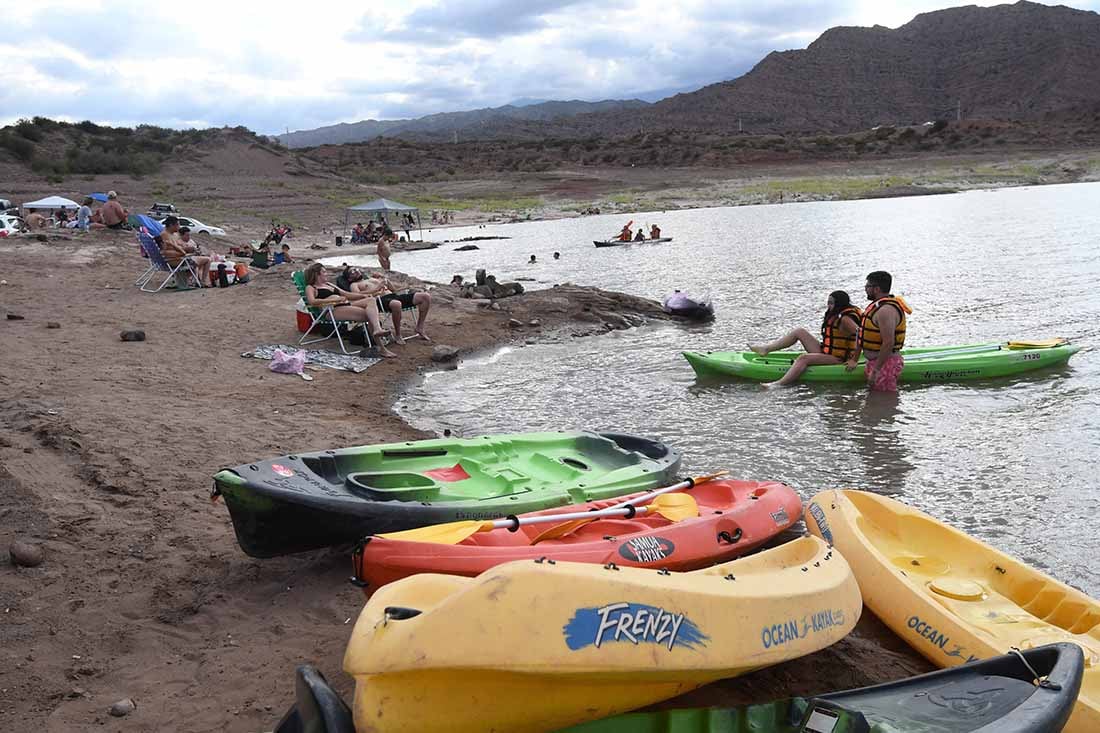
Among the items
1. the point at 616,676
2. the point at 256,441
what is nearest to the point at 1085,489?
the point at 616,676

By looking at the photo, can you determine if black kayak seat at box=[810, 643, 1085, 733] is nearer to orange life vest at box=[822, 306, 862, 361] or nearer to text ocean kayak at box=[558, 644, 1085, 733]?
text ocean kayak at box=[558, 644, 1085, 733]

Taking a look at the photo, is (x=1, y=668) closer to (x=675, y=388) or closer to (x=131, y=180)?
(x=675, y=388)

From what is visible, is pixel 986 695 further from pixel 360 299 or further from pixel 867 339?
pixel 360 299

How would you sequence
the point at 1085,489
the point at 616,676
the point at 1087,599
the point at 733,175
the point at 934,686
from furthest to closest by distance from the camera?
the point at 733,175 → the point at 1085,489 → the point at 1087,599 → the point at 934,686 → the point at 616,676

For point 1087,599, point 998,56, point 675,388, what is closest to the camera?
point 1087,599

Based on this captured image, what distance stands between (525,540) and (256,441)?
123 inches

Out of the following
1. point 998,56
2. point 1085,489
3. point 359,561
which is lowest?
point 1085,489

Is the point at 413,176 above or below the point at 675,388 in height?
above

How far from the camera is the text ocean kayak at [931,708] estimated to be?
3033 millimetres

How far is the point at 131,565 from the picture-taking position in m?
4.47

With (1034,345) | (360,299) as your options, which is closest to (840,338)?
(1034,345)

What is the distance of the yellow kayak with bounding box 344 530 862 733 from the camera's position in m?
2.56

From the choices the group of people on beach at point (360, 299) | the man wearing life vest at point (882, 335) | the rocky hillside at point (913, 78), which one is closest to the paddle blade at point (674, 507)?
the man wearing life vest at point (882, 335)

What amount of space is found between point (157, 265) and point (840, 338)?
10.6 metres
